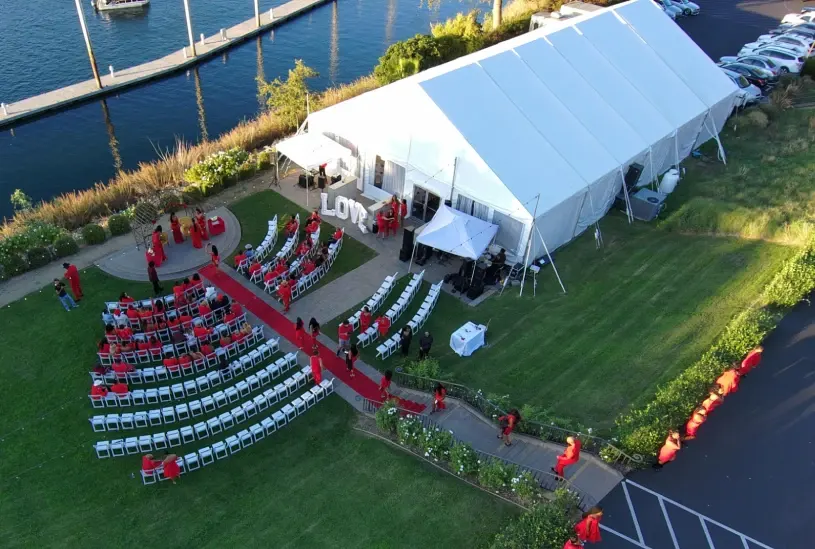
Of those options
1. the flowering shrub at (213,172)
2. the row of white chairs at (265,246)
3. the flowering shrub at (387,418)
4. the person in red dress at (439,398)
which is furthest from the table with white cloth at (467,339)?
the flowering shrub at (213,172)

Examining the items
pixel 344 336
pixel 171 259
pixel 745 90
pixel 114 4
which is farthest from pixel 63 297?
pixel 114 4

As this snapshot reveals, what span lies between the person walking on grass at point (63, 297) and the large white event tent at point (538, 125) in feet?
34.2

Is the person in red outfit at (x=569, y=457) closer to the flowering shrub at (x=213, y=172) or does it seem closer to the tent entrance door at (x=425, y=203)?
the tent entrance door at (x=425, y=203)

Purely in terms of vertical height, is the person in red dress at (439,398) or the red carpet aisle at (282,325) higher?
the person in red dress at (439,398)

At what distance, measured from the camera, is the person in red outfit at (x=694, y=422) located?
47.1 feet

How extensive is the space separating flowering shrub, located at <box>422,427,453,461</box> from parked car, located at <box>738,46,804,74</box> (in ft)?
105

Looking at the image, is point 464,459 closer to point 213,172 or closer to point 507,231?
point 507,231

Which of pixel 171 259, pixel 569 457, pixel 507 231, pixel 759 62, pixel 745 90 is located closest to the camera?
pixel 569 457

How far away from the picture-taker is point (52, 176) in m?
28.5

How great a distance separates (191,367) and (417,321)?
20.9 ft

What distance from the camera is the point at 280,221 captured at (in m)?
22.4

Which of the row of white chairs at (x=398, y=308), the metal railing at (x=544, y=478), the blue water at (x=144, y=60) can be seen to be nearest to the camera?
the metal railing at (x=544, y=478)

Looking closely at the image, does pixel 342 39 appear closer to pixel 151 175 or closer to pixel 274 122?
pixel 274 122

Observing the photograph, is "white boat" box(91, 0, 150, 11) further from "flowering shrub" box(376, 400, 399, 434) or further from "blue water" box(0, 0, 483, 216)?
"flowering shrub" box(376, 400, 399, 434)
